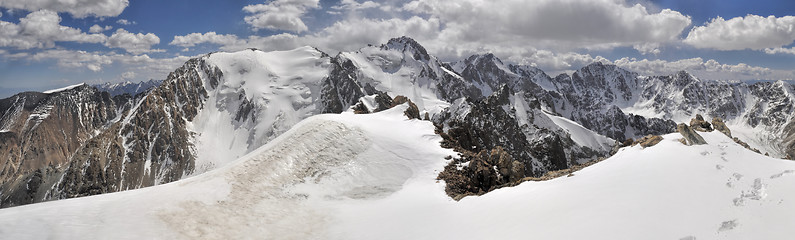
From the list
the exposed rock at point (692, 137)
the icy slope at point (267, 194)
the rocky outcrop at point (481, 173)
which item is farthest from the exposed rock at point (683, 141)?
the icy slope at point (267, 194)

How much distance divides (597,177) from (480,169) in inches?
416

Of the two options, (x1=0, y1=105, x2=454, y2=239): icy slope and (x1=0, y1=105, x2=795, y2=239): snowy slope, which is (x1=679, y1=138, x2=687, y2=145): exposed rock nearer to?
(x1=0, y1=105, x2=795, y2=239): snowy slope

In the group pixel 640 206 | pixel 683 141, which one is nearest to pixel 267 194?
pixel 640 206

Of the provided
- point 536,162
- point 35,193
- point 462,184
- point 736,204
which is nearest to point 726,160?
point 736,204

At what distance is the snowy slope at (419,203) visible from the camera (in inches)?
413

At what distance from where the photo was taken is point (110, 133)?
182 metres

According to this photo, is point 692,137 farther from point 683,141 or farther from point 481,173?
point 481,173

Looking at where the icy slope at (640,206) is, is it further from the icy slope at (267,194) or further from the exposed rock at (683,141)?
the icy slope at (267,194)

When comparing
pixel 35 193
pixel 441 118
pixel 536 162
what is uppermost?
pixel 441 118

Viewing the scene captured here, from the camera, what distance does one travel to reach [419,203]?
20156 mm

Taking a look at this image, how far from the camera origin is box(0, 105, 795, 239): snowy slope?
34.4 ft

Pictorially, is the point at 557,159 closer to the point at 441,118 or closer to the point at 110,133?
the point at 441,118

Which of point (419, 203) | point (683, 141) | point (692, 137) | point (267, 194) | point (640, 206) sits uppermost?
point (692, 137)

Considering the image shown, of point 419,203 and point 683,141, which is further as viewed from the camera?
point 419,203
